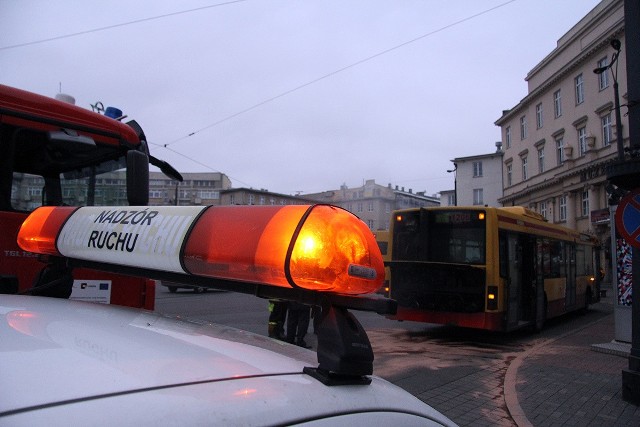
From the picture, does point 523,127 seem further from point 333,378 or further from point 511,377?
point 333,378

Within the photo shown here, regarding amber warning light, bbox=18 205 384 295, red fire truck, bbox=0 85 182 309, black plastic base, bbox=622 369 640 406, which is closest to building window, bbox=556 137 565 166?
black plastic base, bbox=622 369 640 406

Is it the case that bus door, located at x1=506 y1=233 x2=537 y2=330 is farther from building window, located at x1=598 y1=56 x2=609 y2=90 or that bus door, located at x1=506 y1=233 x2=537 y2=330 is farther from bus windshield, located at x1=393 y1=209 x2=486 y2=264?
building window, located at x1=598 y1=56 x2=609 y2=90

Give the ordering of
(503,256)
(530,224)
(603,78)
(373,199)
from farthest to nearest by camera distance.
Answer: (373,199), (603,78), (530,224), (503,256)

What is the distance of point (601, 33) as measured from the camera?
34656 millimetres

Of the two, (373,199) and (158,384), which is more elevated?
(373,199)

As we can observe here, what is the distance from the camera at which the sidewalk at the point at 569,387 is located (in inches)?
208

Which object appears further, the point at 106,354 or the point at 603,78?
the point at 603,78

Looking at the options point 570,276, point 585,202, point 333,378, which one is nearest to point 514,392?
point 333,378

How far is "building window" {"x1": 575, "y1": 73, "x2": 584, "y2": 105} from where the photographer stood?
37938mm

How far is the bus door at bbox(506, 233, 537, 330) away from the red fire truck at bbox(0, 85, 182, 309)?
922cm

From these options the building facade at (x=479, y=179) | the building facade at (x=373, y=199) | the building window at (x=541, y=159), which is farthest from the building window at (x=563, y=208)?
the building facade at (x=373, y=199)

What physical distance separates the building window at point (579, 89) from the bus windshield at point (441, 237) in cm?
3317

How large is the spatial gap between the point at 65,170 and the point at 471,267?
29.1 ft

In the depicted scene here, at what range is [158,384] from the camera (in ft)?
3.32
